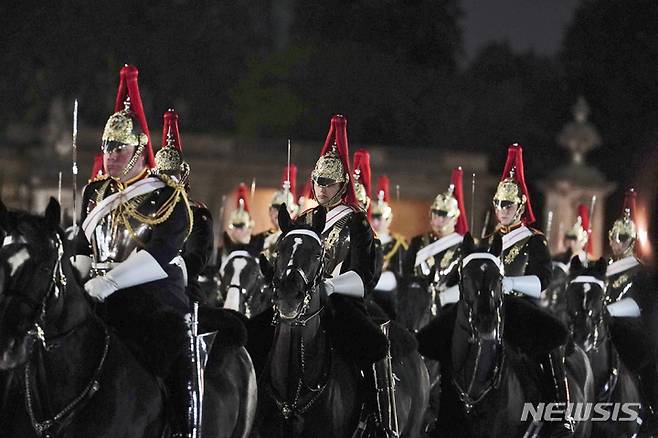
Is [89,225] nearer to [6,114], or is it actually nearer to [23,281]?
[23,281]

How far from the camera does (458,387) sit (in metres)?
12.2

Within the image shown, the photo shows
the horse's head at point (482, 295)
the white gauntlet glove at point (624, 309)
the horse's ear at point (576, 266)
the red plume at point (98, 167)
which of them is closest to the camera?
the horse's head at point (482, 295)

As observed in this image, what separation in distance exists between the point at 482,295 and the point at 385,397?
3.68ft

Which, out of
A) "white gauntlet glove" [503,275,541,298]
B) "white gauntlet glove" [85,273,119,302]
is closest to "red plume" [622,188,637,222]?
"white gauntlet glove" [503,275,541,298]

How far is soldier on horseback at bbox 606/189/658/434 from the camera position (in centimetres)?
1588

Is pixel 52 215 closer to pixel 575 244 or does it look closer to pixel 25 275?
pixel 25 275

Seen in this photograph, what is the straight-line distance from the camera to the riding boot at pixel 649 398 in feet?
52.0

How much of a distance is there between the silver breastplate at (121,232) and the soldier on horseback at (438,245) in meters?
7.04

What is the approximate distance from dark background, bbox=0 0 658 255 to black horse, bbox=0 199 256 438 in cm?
3551

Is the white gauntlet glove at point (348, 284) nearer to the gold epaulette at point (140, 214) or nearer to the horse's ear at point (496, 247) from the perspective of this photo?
the horse's ear at point (496, 247)

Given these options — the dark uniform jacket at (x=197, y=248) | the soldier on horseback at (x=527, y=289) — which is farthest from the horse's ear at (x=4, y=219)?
the soldier on horseback at (x=527, y=289)

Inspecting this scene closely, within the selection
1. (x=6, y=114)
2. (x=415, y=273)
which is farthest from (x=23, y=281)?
(x=6, y=114)

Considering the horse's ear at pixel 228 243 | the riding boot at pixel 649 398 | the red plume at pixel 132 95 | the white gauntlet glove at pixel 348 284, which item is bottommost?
the riding boot at pixel 649 398

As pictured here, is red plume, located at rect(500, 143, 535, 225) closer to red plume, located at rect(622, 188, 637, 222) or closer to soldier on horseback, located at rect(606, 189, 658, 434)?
soldier on horseback, located at rect(606, 189, 658, 434)
